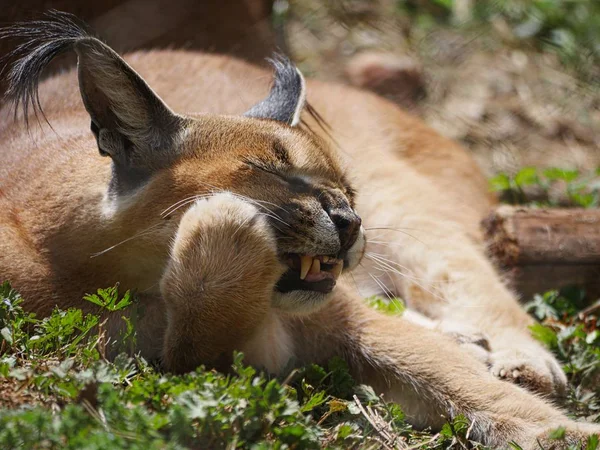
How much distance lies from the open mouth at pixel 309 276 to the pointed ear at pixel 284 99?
2.94ft

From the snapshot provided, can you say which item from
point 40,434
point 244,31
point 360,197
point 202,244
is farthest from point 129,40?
point 40,434

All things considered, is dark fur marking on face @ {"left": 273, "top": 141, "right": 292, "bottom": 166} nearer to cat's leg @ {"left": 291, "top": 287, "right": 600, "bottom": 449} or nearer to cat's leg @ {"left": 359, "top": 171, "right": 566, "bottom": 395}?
cat's leg @ {"left": 291, "top": 287, "right": 600, "bottom": 449}

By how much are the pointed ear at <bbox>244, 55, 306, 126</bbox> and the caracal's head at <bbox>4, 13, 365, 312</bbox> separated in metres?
0.45

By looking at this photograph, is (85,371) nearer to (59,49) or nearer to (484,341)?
(59,49)

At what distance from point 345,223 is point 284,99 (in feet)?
3.51

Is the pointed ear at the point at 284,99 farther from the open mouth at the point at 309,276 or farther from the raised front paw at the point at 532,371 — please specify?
the raised front paw at the point at 532,371

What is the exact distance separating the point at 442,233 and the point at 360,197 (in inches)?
23.5

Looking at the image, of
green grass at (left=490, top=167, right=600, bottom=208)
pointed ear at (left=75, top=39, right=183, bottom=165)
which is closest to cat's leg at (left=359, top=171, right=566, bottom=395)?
green grass at (left=490, top=167, right=600, bottom=208)

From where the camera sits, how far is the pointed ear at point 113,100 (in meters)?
3.21

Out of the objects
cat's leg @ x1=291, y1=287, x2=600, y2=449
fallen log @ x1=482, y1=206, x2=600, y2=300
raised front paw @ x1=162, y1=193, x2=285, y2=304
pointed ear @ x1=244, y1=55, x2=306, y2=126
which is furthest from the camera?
fallen log @ x1=482, y1=206, x2=600, y2=300

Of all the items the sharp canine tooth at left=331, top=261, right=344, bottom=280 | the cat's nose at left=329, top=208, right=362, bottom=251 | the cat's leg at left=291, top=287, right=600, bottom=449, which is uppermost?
the cat's nose at left=329, top=208, right=362, bottom=251

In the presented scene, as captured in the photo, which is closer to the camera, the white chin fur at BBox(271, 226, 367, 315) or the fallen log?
the white chin fur at BBox(271, 226, 367, 315)

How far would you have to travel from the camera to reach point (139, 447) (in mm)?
2320

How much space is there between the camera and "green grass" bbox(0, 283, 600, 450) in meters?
2.42
